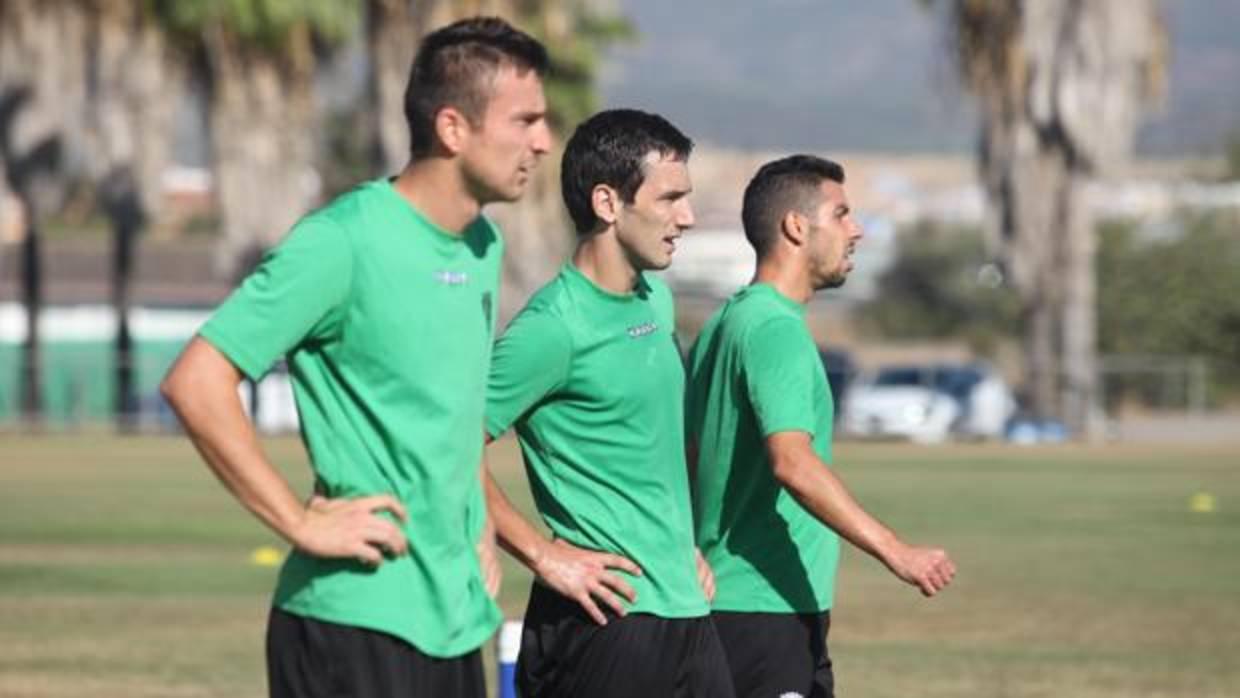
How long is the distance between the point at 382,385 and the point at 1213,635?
41.2 ft

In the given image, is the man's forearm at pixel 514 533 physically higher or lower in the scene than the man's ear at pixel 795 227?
lower

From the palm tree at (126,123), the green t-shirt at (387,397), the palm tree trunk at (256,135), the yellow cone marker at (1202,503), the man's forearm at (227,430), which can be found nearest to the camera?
the man's forearm at (227,430)

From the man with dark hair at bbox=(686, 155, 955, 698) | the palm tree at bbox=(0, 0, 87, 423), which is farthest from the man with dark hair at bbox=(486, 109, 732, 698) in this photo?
the palm tree at bbox=(0, 0, 87, 423)

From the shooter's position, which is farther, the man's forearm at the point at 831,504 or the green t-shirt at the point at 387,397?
the man's forearm at the point at 831,504

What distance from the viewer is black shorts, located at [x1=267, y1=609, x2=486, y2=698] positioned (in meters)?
6.49

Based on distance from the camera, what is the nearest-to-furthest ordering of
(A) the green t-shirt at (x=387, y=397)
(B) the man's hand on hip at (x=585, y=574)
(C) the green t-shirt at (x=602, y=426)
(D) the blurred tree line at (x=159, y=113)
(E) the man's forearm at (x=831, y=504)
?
(A) the green t-shirt at (x=387, y=397), (B) the man's hand on hip at (x=585, y=574), (C) the green t-shirt at (x=602, y=426), (E) the man's forearm at (x=831, y=504), (D) the blurred tree line at (x=159, y=113)

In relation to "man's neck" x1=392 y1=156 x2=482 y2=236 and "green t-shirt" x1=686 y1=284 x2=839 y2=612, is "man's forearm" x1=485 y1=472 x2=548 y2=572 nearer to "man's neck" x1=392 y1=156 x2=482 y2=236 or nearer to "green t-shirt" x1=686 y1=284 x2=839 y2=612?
"man's neck" x1=392 y1=156 x2=482 y2=236

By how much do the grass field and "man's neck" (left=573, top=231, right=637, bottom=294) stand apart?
721cm

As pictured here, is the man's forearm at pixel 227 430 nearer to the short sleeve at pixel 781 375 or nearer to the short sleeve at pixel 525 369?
the short sleeve at pixel 525 369

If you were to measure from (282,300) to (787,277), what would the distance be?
10.3 feet

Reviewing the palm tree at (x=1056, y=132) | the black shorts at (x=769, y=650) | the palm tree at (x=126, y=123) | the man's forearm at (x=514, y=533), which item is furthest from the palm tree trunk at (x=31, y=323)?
the man's forearm at (x=514, y=533)

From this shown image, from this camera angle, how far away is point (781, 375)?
8789 millimetres

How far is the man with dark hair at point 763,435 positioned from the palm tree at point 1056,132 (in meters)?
40.2

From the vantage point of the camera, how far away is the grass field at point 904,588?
53.0ft
